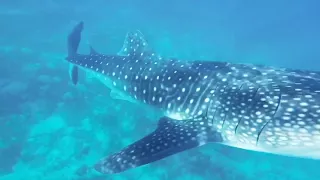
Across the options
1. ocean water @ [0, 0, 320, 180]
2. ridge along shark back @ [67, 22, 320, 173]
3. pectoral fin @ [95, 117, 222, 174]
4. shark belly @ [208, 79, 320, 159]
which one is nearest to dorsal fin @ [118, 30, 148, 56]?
ridge along shark back @ [67, 22, 320, 173]

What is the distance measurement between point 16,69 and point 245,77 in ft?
49.8

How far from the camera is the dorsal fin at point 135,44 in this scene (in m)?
8.37

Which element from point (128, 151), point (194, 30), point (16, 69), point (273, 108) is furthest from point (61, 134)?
point (194, 30)

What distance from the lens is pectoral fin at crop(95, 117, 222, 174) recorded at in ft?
16.8

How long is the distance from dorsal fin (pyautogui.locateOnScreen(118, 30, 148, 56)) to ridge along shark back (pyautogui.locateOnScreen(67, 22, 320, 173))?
81 centimetres

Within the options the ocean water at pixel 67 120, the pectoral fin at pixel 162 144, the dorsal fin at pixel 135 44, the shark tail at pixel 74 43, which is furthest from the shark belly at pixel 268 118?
the ocean water at pixel 67 120

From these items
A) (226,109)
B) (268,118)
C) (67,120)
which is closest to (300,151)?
(268,118)

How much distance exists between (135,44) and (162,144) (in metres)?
3.88

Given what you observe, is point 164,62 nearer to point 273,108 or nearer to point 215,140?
point 215,140

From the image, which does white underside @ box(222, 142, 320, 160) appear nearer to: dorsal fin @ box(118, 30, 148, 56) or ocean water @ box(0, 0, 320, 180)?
dorsal fin @ box(118, 30, 148, 56)

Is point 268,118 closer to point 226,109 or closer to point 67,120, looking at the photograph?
point 226,109

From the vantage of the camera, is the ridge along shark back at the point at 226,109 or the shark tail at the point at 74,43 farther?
the shark tail at the point at 74,43

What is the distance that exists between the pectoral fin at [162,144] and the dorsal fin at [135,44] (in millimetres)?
3025

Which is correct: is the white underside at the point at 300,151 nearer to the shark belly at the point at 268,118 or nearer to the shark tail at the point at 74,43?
the shark belly at the point at 268,118
